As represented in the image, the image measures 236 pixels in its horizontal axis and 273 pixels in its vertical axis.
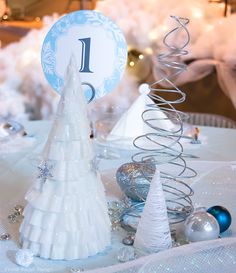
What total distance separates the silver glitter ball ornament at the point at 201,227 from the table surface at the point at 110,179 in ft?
0.21

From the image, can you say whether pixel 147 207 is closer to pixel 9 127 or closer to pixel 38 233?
pixel 38 233

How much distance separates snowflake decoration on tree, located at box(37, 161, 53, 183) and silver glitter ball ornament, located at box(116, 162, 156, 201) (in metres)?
0.23

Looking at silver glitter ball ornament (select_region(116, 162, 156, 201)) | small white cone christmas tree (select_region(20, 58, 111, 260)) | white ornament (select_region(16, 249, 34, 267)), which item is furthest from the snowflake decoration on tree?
silver glitter ball ornament (select_region(116, 162, 156, 201))

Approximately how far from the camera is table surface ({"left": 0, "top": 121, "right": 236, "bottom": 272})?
2.50 ft

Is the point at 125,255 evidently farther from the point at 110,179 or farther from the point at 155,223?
the point at 110,179

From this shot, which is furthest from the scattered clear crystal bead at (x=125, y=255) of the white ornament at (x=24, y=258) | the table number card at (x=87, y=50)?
the table number card at (x=87, y=50)

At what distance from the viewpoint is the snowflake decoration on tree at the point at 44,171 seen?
0.75 meters

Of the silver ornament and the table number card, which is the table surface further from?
the table number card

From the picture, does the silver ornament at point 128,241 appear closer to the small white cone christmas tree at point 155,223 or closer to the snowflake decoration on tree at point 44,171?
the small white cone christmas tree at point 155,223

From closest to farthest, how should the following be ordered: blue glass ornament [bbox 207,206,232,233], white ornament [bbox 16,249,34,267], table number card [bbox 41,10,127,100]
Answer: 1. white ornament [bbox 16,249,34,267]
2. blue glass ornament [bbox 207,206,232,233]
3. table number card [bbox 41,10,127,100]

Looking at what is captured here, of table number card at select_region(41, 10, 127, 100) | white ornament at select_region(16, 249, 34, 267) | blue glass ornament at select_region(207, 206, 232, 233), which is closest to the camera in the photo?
white ornament at select_region(16, 249, 34, 267)

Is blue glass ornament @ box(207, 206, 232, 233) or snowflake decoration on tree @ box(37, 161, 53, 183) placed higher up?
snowflake decoration on tree @ box(37, 161, 53, 183)

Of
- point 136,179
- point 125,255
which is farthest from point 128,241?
point 136,179

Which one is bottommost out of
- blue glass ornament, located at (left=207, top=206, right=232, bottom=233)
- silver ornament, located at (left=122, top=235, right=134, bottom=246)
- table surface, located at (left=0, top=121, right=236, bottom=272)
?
table surface, located at (left=0, top=121, right=236, bottom=272)
